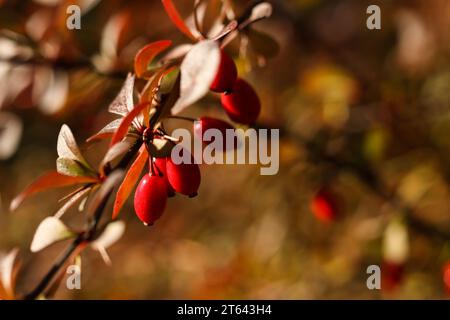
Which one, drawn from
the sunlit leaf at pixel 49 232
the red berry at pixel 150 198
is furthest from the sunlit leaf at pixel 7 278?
the red berry at pixel 150 198

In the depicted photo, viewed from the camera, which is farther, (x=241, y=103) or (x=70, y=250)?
(x=70, y=250)

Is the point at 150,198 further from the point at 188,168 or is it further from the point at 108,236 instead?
the point at 108,236

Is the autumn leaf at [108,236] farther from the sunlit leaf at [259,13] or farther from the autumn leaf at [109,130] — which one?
the sunlit leaf at [259,13]

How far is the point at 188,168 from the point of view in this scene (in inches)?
31.6

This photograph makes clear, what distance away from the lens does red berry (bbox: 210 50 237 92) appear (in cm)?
81

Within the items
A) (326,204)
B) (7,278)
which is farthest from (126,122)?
(326,204)

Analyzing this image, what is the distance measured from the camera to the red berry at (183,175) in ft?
2.63

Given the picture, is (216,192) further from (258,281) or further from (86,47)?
(86,47)

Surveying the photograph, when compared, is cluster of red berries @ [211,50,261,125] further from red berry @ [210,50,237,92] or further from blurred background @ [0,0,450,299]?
blurred background @ [0,0,450,299]

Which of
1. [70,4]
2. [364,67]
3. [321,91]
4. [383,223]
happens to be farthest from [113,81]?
[364,67]

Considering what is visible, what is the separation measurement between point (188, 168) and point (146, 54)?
0.22 metres

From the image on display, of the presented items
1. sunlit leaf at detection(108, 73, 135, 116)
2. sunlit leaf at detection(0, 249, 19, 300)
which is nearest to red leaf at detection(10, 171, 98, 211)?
sunlit leaf at detection(108, 73, 135, 116)

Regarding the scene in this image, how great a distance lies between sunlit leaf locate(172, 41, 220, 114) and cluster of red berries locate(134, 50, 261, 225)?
99 millimetres

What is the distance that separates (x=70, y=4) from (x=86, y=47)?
5.7 inches
